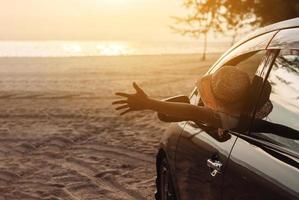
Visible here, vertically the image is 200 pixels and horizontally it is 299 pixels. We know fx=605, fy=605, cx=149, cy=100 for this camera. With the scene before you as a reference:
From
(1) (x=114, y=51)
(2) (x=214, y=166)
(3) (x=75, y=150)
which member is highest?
(2) (x=214, y=166)

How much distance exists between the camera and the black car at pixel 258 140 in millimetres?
2611

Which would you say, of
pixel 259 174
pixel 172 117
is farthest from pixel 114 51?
pixel 259 174

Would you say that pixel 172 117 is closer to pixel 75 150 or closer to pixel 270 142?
pixel 270 142

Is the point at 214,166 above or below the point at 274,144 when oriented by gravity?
below

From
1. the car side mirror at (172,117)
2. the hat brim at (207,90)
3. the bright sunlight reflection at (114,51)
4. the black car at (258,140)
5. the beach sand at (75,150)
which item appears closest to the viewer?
the black car at (258,140)

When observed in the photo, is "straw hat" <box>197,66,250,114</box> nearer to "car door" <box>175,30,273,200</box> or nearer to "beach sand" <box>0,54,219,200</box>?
"car door" <box>175,30,273,200</box>

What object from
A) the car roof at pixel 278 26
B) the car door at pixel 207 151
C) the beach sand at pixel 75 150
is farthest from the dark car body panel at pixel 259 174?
the beach sand at pixel 75 150

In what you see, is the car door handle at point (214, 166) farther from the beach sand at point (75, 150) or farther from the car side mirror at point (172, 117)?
the beach sand at point (75, 150)

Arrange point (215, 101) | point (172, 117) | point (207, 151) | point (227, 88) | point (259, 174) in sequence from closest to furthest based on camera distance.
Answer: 1. point (259, 174)
2. point (227, 88)
3. point (215, 101)
4. point (207, 151)
5. point (172, 117)

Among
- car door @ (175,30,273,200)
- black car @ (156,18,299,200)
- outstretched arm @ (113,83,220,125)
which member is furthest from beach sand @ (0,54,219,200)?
outstretched arm @ (113,83,220,125)

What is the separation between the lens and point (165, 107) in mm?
3217

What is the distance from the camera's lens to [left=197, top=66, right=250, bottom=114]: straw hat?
3143 millimetres

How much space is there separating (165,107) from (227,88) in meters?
0.34

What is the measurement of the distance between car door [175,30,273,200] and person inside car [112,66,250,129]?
0.34 ft
